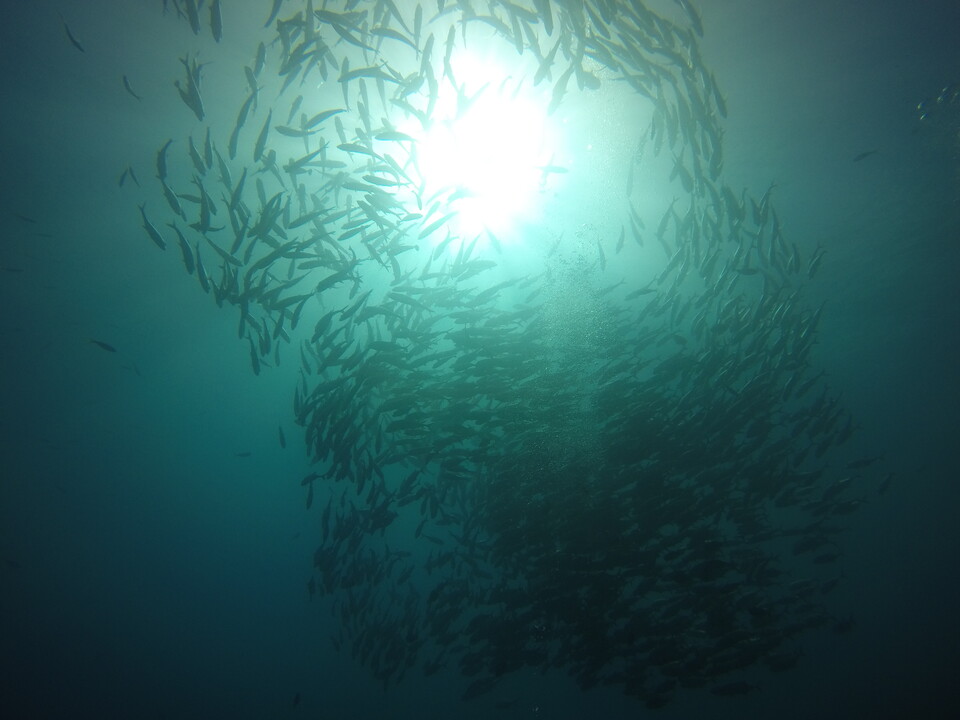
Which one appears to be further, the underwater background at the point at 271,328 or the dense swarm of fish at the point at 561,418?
the underwater background at the point at 271,328

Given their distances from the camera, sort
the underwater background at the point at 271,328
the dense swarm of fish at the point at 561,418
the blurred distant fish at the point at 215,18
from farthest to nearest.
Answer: the underwater background at the point at 271,328 < the dense swarm of fish at the point at 561,418 < the blurred distant fish at the point at 215,18

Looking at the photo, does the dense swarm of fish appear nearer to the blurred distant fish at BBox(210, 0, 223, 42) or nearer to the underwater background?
the underwater background

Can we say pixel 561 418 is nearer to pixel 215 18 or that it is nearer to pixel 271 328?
pixel 271 328

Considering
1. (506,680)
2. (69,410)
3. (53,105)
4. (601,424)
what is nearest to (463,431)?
(601,424)

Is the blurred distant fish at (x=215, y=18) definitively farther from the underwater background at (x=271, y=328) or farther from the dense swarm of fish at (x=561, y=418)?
the dense swarm of fish at (x=561, y=418)

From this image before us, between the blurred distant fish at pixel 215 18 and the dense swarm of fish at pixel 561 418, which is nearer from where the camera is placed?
the blurred distant fish at pixel 215 18

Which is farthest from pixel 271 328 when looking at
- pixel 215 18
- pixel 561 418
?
pixel 215 18

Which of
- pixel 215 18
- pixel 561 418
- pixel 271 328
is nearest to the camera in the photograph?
pixel 215 18

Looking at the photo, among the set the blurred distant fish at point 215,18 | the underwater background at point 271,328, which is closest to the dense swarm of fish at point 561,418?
the underwater background at point 271,328

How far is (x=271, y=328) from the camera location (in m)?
10.1

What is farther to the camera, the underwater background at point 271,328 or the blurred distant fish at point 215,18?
the underwater background at point 271,328

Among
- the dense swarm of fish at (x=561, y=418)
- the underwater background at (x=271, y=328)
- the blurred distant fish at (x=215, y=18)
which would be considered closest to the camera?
the blurred distant fish at (x=215, y=18)

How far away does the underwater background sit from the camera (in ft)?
23.1

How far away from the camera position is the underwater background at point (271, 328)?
7043 mm
